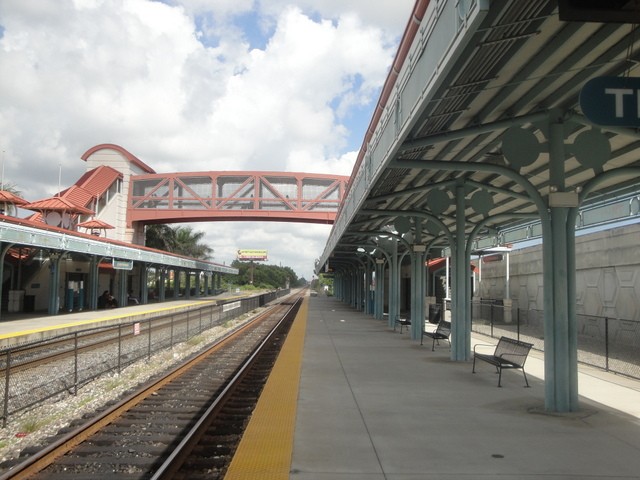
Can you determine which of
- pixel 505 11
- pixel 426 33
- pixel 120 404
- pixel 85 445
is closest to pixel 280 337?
pixel 120 404

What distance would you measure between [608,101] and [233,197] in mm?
57969

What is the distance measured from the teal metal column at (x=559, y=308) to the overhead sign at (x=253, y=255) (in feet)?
552

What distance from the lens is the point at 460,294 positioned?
13055 millimetres

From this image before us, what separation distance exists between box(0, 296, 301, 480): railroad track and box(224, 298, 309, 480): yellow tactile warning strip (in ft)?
0.96

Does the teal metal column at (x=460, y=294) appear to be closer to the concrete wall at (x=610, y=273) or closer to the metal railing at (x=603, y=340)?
the metal railing at (x=603, y=340)

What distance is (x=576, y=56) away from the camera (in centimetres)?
602

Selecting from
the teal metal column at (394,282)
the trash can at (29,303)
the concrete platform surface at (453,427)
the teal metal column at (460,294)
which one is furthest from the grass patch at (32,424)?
the trash can at (29,303)

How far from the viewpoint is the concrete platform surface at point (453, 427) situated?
205 inches

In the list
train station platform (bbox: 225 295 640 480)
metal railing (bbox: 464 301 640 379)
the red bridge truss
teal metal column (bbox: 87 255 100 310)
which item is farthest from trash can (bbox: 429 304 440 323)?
the red bridge truss

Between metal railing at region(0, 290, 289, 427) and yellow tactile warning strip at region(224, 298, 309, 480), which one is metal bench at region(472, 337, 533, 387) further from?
metal railing at region(0, 290, 289, 427)

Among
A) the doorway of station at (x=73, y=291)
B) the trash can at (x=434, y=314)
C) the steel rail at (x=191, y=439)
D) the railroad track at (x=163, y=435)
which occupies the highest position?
the doorway of station at (x=73, y=291)

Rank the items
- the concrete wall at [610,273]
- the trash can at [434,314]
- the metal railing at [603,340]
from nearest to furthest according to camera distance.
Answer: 1. the metal railing at [603,340]
2. the concrete wall at [610,273]
3. the trash can at [434,314]

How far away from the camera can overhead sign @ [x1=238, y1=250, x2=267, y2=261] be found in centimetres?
17682

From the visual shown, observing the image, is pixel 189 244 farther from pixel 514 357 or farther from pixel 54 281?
pixel 514 357
